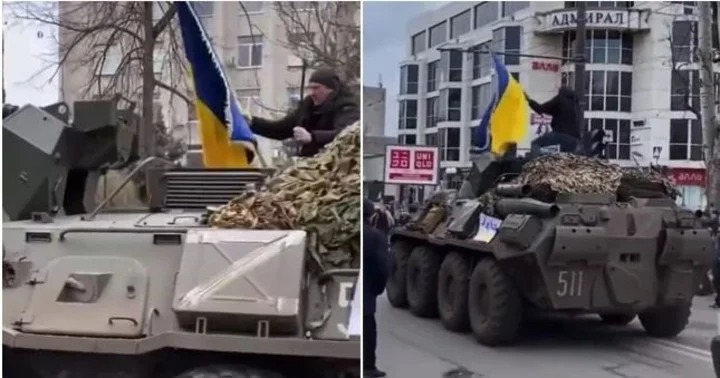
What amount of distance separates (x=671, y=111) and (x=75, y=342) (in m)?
2.13

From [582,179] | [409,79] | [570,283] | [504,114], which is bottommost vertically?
[570,283]

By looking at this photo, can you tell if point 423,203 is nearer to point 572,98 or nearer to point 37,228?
point 572,98

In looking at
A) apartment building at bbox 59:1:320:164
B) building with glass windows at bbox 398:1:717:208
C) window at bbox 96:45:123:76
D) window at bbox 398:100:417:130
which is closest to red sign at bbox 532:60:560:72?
building with glass windows at bbox 398:1:717:208

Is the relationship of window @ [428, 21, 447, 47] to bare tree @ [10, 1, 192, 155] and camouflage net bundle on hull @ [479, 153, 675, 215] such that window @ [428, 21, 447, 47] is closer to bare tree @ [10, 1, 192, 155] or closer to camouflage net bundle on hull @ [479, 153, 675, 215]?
camouflage net bundle on hull @ [479, 153, 675, 215]

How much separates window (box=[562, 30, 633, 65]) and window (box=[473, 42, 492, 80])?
259 millimetres

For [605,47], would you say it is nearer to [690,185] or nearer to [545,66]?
[545,66]

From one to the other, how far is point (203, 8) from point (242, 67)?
0.28 meters

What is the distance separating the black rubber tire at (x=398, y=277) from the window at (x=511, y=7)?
873 mm

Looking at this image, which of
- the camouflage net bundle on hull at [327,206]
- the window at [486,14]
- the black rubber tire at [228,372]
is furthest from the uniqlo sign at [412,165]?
the black rubber tire at [228,372]

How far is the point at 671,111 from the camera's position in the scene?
325 cm

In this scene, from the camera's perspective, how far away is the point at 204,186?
11.6 feet

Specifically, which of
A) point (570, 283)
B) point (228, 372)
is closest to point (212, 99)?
point (228, 372)

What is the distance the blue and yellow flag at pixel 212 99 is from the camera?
3371 millimetres

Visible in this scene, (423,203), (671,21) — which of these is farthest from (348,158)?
(671,21)
